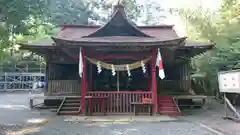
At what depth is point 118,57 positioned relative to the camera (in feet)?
38.8

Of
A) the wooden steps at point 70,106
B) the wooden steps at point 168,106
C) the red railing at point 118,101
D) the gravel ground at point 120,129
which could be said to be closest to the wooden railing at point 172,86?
the wooden steps at point 168,106

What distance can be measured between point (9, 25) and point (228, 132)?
698 cm

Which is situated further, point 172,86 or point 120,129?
point 172,86

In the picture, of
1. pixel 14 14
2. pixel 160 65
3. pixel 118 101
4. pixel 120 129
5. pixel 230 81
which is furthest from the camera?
pixel 118 101

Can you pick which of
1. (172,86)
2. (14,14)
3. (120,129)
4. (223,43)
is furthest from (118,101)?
(223,43)

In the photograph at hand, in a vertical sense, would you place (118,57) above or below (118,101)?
above

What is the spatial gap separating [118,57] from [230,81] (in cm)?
511

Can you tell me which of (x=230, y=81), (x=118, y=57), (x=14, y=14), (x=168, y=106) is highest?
(x=14, y=14)

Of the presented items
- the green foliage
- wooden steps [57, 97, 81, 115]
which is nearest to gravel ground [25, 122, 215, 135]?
wooden steps [57, 97, 81, 115]

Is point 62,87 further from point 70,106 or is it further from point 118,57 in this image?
point 118,57

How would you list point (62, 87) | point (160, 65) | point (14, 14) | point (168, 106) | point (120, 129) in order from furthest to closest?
point (62, 87) < point (168, 106) < point (160, 65) < point (120, 129) < point (14, 14)

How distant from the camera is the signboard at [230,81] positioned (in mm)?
8367

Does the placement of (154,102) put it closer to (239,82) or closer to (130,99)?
(130,99)

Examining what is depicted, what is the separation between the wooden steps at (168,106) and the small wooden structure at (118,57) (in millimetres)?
464
